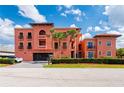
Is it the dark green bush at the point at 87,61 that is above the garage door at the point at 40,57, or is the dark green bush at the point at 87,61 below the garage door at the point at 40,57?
below

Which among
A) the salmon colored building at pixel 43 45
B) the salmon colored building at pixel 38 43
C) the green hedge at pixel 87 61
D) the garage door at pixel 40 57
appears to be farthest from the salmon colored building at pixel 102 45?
the green hedge at pixel 87 61

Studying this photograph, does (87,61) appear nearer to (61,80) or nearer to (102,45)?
(102,45)

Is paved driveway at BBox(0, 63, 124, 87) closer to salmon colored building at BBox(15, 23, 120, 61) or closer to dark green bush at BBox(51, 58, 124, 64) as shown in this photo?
dark green bush at BBox(51, 58, 124, 64)

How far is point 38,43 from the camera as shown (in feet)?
160

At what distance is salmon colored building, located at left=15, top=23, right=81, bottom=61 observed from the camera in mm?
48594

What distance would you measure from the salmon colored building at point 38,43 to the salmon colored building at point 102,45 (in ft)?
9.49

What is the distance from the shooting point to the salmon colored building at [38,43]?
159 feet

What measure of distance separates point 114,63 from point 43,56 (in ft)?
58.4

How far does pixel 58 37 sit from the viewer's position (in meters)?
46.6

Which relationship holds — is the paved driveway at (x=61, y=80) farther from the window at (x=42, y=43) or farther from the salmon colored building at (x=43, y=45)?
the window at (x=42, y=43)

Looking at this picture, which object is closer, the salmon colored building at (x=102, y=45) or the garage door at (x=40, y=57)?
the salmon colored building at (x=102, y=45)

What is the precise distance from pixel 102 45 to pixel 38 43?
1200 centimetres

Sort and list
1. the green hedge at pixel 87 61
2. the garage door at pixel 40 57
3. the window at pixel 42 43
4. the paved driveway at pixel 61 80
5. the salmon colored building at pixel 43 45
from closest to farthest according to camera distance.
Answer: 1. the paved driveway at pixel 61 80
2. the green hedge at pixel 87 61
3. the salmon colored building at pixel 43 45
4. the window at pixel 42 43
5. the garage door at pixel 40 57
